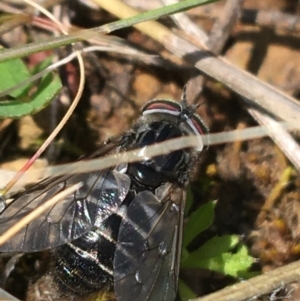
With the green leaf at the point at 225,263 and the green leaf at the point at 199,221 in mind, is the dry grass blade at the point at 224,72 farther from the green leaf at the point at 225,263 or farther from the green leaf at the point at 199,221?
the green leaf at the point at 225,263

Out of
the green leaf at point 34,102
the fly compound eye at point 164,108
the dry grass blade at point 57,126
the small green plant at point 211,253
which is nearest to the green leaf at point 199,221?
the small green plant at point 211,253

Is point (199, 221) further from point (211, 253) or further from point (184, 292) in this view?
point (184, 292)

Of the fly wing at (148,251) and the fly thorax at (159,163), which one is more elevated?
the fly thorax at (159,163)

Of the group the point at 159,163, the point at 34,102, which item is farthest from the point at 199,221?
the point at 34,102

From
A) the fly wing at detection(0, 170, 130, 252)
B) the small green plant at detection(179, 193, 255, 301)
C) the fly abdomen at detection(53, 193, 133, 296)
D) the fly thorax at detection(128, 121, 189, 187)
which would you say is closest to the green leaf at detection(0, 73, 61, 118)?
the fly wing at detection(0, 170, 130, 252)

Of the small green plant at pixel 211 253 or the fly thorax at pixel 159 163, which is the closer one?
the fly thorax at pixel 159 163

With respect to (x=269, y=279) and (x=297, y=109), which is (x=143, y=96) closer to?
(x=297, y=109)
